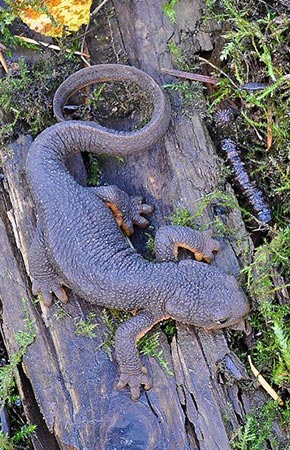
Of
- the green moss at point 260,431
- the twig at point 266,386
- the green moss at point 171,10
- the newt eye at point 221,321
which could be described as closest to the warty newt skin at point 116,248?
the newt eye at point 221,321

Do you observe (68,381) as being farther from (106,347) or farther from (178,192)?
(178,192)

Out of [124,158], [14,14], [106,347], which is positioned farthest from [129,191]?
[14,14]

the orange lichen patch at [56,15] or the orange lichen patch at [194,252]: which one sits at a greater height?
the orange lichen patch at [56,15]

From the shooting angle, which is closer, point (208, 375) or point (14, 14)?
point (208, 375)

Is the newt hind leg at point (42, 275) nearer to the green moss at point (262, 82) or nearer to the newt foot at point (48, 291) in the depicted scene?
the newt foot at point (48, 291)

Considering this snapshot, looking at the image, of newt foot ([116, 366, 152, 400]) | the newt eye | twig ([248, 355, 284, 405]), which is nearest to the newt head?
the newt eye
